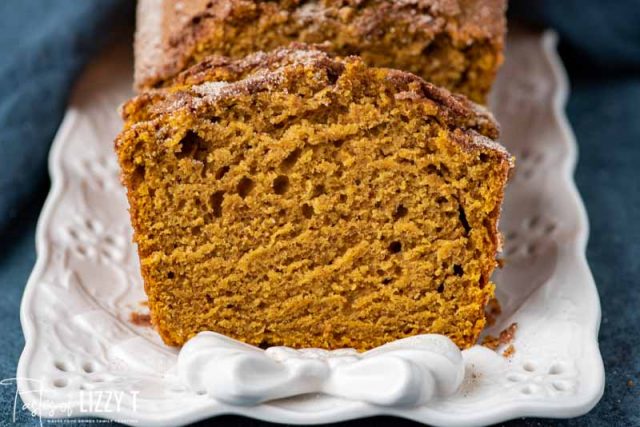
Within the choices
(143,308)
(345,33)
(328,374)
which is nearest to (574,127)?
(345,33)

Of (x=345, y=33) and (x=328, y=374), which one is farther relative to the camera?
(x=345, y=33)

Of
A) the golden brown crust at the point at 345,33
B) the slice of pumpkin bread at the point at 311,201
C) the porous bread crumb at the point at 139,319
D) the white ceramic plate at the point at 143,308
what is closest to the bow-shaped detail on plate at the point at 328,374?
the white ceramic plate at the point at 143,308

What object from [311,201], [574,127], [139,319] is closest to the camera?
[311,201]

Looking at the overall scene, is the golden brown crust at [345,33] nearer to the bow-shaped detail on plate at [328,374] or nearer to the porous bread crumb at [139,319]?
the porous bread crumb at [139,319]

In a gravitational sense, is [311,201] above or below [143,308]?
above

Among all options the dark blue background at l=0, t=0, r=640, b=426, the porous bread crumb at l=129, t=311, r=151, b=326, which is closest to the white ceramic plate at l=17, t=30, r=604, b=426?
the porous bread crumb at l=129, t=311, r=151, b=326

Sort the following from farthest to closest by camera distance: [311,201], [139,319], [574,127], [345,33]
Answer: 1. [574,127]
2. [345,33]
3. [139,319]
4. [311,201]

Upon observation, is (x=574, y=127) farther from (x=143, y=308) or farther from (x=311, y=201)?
(x=143, y=308)
